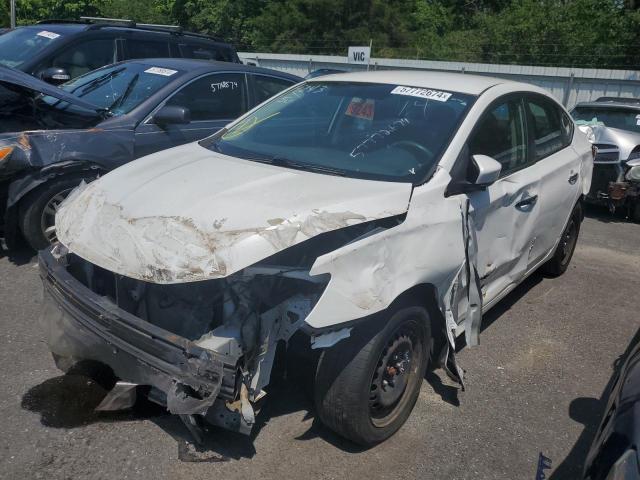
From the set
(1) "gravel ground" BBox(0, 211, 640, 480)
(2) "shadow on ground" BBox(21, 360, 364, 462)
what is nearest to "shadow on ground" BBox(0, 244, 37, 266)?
(1) "gravel ground" BBox(0, 211, 640, 480)

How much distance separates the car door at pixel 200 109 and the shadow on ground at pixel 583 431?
4.14 metres

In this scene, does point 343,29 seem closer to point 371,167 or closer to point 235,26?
point 235,26

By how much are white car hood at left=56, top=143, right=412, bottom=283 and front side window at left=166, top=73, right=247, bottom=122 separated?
9.12ft

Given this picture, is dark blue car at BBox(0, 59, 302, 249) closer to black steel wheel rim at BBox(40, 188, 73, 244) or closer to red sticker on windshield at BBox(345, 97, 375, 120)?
black steel wheel rim at BBox(40, 188, 73, 244)

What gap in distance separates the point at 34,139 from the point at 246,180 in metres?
2.60

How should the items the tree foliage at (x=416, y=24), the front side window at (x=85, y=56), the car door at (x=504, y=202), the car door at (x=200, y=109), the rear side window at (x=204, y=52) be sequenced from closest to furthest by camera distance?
the car door at (x=504, y=202), the car door at (x=200, y=109), the front side window at (x=85, y=56), the rear side window at (x=204, y=52), the tree foliage at (x=416, y=24)

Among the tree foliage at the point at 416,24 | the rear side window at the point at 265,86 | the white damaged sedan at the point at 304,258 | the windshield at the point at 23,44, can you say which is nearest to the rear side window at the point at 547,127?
the white damaged sedan at the point at 304,258

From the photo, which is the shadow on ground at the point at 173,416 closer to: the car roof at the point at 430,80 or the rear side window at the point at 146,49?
the car roof at the point at 430,80

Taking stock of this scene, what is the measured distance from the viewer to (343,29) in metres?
34.9

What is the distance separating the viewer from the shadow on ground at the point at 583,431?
315 cm

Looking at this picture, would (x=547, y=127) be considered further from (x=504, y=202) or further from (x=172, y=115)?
(x=172, y=115)

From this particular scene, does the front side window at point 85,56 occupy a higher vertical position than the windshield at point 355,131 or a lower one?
higher

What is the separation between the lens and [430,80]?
13.7 ft

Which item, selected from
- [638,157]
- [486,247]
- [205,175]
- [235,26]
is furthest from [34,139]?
[235,26]
